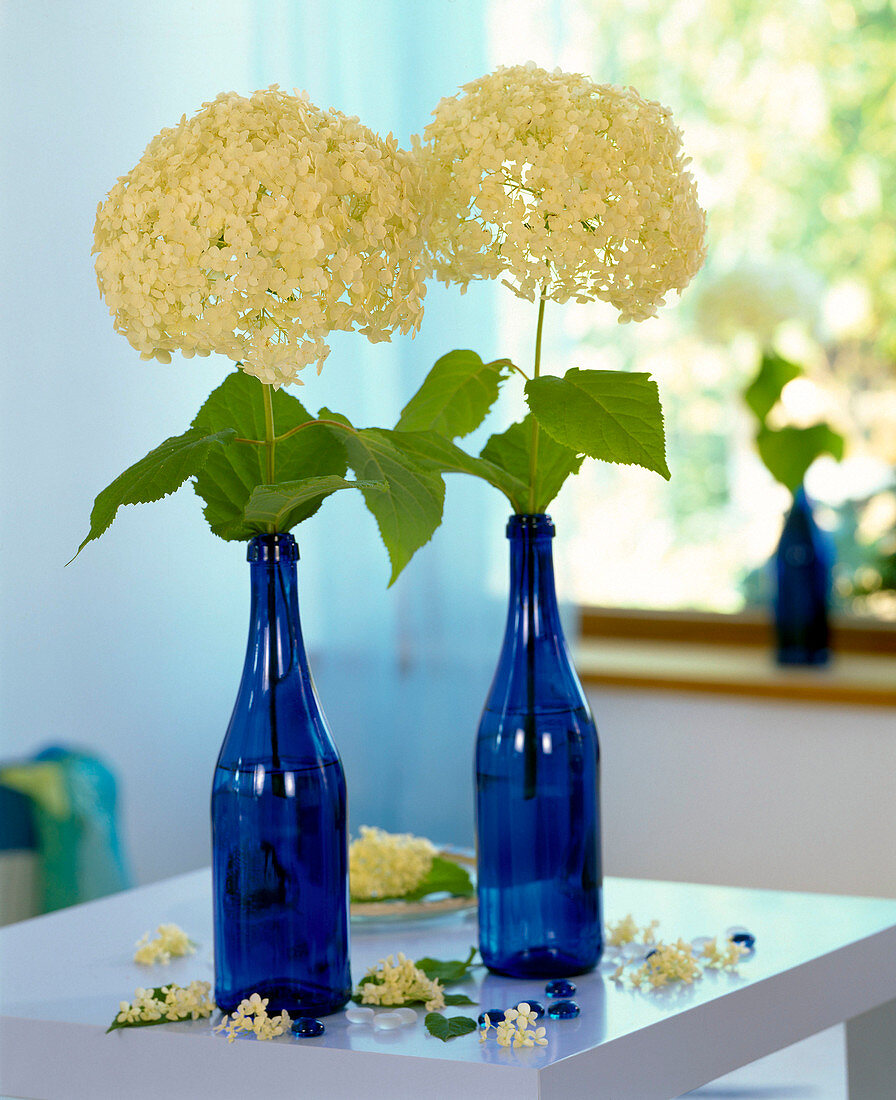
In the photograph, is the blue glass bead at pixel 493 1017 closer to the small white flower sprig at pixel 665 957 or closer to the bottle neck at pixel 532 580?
the small white flower sprig at pixel 665 957

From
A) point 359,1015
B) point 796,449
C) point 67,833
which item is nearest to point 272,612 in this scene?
point 359,1015

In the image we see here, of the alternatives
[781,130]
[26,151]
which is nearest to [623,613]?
[781,130]

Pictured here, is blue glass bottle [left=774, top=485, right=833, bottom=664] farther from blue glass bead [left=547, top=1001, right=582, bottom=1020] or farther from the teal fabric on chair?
blue glass bead [left=547, top=1001, right=582, bottom=1020]

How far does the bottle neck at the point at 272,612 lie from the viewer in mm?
850

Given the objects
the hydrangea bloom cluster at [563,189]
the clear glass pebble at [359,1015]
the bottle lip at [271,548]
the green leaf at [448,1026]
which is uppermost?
the hydrangea bloom cluster at [563,189]

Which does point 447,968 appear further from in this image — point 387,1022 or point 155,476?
point 155,476

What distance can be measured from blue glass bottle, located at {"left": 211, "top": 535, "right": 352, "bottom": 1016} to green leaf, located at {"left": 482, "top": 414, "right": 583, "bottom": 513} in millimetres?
170

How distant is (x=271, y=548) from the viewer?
2.79ft

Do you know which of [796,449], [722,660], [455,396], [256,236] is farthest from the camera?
[722,660]

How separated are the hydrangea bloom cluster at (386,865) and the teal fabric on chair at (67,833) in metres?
0.67

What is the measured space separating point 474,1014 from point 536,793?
0.45ft

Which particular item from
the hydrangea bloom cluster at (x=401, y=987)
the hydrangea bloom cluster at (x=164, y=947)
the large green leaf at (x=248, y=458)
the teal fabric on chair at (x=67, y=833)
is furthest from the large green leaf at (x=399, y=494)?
the teal fabric on chair at (x=67, y=833)

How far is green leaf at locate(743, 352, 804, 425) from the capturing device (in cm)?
242

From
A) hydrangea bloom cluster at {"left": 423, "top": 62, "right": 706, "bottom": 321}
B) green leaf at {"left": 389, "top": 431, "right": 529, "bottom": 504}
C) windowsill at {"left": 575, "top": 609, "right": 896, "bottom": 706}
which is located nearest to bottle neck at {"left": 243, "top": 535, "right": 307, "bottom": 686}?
green leaf at {"left": 389, "top": 431, "right": 529, "bottom": 504}
